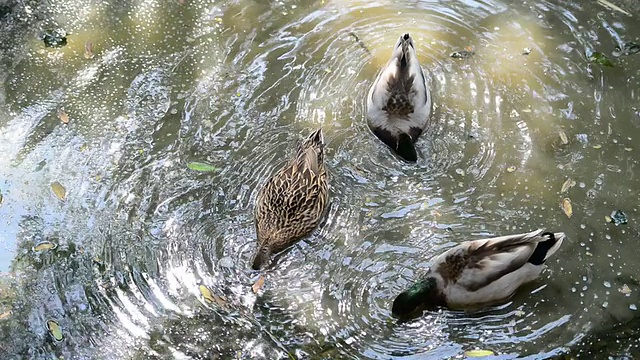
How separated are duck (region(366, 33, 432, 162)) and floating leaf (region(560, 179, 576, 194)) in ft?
4.04

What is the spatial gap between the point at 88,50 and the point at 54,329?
3007mm

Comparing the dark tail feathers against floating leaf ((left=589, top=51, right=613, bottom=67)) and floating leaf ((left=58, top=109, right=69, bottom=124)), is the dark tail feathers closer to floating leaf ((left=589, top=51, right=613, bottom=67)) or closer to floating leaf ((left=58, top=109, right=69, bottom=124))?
floating leaf ((left=589, top=51, right=613, bottom=67))

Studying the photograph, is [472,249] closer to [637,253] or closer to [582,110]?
[637,253]

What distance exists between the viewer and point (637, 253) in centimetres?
498

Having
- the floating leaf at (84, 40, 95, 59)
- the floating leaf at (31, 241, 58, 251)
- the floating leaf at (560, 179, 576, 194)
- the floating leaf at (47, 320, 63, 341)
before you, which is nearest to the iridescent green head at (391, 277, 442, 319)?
the floating leaf at (560, 179, 576, 194)

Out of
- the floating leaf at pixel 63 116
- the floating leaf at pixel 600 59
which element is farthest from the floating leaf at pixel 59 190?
the floating leaf at pixel 600 59

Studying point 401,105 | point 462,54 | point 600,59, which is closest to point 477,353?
point 401,105

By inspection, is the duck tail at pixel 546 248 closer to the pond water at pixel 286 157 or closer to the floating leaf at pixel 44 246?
the pond water at pixel 286 157

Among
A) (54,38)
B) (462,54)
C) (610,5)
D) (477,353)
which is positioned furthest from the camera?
(610,5)

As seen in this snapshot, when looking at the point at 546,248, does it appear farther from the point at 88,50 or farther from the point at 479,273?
the point at 88,50

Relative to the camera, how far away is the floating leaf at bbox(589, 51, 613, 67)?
20.5 feet

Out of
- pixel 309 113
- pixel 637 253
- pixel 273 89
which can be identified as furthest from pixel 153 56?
pixel 637 253

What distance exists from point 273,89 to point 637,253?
11.2 ft

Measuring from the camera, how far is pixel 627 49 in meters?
6.37
